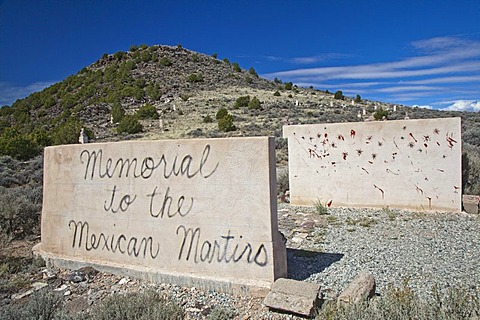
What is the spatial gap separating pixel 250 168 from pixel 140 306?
195cm

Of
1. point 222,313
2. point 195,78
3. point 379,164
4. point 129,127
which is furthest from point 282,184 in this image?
point 195,78

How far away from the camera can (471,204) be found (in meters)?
8.34

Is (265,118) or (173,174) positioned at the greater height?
(265,118)

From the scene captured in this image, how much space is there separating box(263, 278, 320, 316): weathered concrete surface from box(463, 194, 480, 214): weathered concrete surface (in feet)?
20.1

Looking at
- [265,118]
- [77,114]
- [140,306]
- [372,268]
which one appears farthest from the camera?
[77,114]

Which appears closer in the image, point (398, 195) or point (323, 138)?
point (398, 195)

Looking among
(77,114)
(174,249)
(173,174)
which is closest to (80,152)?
(173,174)

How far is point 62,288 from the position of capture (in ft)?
16.4

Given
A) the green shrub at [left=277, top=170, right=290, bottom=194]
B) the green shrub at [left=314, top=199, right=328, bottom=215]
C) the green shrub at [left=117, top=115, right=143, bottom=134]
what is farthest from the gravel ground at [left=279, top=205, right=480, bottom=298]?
the green shrub at [left=117, top=115, right=143, bottom=134]

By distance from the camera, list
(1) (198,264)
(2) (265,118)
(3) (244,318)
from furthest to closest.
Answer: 1. (2) (265,118)
2. (1) (198,264)
3. (3) (244,318)

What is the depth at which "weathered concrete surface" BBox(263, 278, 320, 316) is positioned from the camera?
12.5 feet

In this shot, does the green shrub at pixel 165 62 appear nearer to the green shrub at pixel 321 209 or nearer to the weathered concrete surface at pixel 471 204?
the green shrub at pixel 321 209

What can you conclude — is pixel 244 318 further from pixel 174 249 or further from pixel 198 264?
pixel 174 249

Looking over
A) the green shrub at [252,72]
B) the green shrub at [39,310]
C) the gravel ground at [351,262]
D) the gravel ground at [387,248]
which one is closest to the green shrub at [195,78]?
the green shrub at [252,72]
